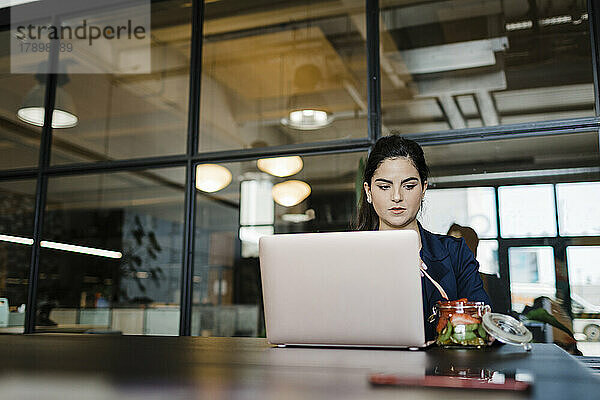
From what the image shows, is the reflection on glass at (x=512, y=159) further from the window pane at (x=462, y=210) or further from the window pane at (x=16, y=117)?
the window pane at (x=16, y=117)

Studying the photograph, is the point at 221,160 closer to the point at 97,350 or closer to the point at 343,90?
the point at 343,90

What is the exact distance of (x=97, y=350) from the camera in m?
1.22

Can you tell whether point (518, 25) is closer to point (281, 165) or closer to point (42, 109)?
point (281, 165)

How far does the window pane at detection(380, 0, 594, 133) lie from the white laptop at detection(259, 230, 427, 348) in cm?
208

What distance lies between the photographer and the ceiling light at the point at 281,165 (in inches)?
140

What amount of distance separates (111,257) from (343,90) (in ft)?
6.28

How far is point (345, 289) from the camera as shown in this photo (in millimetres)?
1294

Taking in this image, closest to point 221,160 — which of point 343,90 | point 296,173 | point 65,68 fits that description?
point 296,173

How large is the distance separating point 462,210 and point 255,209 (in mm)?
1611

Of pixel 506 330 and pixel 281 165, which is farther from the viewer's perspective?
pixel 281 165

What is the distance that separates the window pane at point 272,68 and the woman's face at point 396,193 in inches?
64.5

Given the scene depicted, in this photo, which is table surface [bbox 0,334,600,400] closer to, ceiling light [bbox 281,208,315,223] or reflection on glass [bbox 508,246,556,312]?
reflection on glass [bbox 508,246,556,312]

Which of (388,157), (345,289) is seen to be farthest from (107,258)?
(345,289)

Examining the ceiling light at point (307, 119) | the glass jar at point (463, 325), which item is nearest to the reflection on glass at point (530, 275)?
the ceiling light at point (307, 119)
